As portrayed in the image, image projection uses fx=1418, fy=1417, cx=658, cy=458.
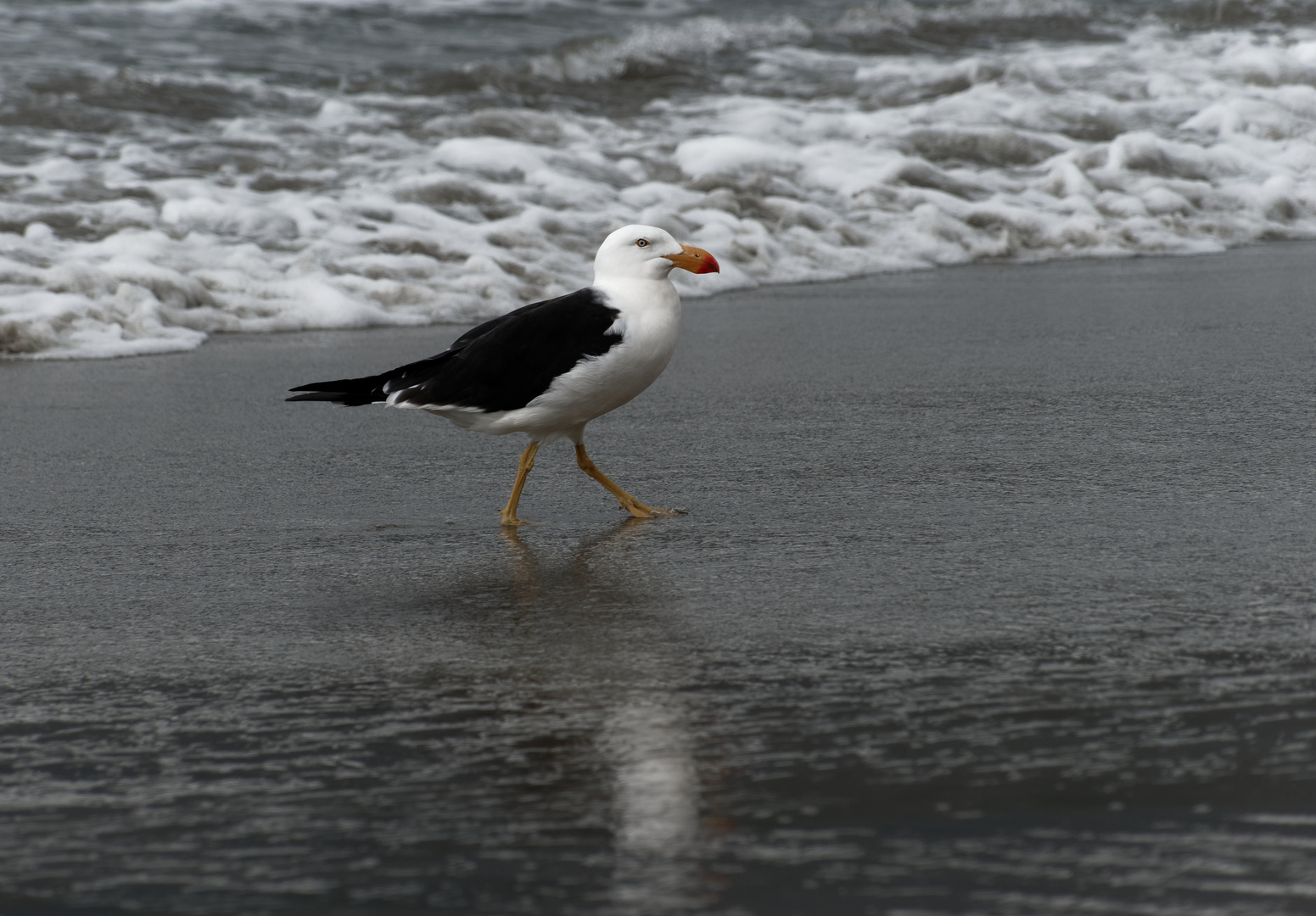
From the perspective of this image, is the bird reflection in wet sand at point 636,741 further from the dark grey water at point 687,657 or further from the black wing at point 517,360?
the black wing at point 517,360

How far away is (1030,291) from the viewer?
7.19 meters

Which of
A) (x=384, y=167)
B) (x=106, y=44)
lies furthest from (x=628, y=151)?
(x=106, y=44)

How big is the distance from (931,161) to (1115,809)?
997cm

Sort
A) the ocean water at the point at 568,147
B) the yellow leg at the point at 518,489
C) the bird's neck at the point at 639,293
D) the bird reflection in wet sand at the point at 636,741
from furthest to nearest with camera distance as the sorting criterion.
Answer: the ocean water at the point at 568,147 < the bird's neck at the point at 639,293 < the yellow leg at the point at 518,489 < the bird reflection in wet sand at the point at 636,741

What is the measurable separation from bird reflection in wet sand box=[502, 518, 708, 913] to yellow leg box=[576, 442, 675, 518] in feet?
1.28

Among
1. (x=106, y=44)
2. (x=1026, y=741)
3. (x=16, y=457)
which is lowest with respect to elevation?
(x=16, y=457)

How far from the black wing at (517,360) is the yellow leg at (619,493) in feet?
0.90

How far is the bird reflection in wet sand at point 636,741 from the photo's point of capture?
5.36 feet

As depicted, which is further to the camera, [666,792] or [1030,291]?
[1030,291]

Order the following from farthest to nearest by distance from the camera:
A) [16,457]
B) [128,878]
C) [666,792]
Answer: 1. [16,457]
2. [666,792]
3. [128,878]

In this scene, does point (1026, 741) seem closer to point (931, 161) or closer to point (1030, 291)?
point (1030, 291)

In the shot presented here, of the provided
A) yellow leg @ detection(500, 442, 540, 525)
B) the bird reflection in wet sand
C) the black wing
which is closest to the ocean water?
the black wing

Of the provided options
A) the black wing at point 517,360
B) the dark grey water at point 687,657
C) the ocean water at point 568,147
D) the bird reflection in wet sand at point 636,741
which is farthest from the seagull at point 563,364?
the ocean water at point 568,147

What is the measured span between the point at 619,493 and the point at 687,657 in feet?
3.89
